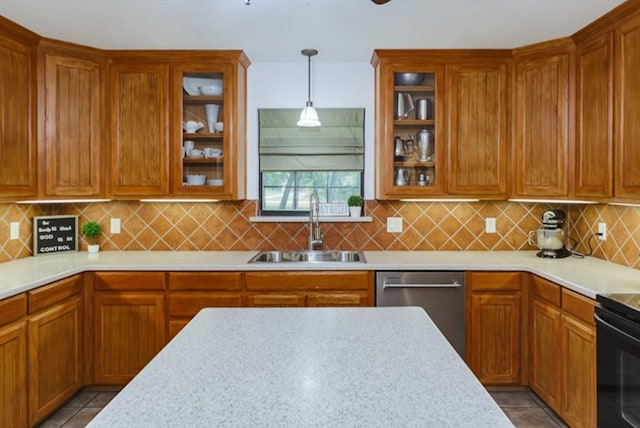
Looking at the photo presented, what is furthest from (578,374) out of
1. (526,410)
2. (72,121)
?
(72,121)

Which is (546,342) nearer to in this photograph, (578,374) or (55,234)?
(578,374)

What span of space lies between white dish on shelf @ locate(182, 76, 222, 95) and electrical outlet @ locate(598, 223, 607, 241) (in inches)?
112

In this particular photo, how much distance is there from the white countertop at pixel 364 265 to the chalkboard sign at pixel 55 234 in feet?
0.31

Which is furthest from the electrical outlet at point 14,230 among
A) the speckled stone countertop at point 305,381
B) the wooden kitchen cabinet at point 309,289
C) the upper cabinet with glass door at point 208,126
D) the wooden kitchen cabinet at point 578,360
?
the wooden kitchen cabinet at point 578,360

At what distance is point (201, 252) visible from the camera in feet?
11.5

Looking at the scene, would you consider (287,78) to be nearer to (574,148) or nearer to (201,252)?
(201,252)

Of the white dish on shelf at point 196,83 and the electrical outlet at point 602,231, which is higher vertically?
the white dish on shelf at point 196,83

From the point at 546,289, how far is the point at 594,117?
43.5 inches

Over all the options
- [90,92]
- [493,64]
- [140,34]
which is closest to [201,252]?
[90,92]

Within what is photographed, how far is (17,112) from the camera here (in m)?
2.77

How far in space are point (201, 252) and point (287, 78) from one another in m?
1.54

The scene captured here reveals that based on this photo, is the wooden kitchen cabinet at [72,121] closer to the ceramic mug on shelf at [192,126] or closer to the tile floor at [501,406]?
the ceramic mug on shelf at [192,126]

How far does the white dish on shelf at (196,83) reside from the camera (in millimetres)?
3264

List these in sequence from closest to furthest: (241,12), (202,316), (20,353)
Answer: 1. (202,316)
2. (20,353)
3. (241,12)
